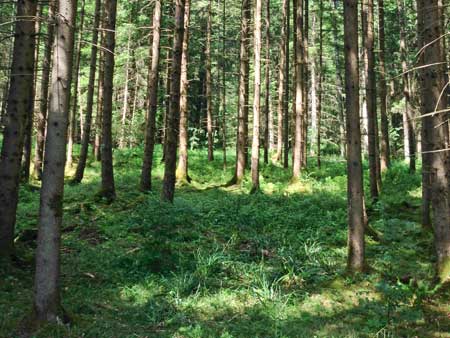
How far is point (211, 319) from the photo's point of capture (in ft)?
23.0

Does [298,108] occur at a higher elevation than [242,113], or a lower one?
lower

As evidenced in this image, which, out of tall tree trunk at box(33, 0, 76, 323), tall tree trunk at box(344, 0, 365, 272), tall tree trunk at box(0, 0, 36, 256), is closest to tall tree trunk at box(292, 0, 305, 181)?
tall tree trunk at box(344, 0, 365, 272)

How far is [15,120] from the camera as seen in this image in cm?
825

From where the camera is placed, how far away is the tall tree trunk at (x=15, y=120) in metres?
8.00

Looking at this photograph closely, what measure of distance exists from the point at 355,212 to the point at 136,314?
4.83 metres

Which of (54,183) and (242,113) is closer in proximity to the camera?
(54,183)

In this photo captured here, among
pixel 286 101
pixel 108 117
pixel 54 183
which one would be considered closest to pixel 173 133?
pixel 108 117

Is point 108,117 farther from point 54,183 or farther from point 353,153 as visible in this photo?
point 54,183

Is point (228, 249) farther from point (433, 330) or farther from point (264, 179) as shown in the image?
point (264, 179)

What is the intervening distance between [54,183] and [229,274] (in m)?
4.55

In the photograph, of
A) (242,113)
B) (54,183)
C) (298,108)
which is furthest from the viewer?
(242,113)

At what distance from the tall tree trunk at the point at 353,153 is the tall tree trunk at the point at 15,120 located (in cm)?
639

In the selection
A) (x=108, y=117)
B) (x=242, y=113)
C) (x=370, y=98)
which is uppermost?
(x=242, y=113)

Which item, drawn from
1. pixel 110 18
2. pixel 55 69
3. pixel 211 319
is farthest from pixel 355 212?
pixel 110 18
